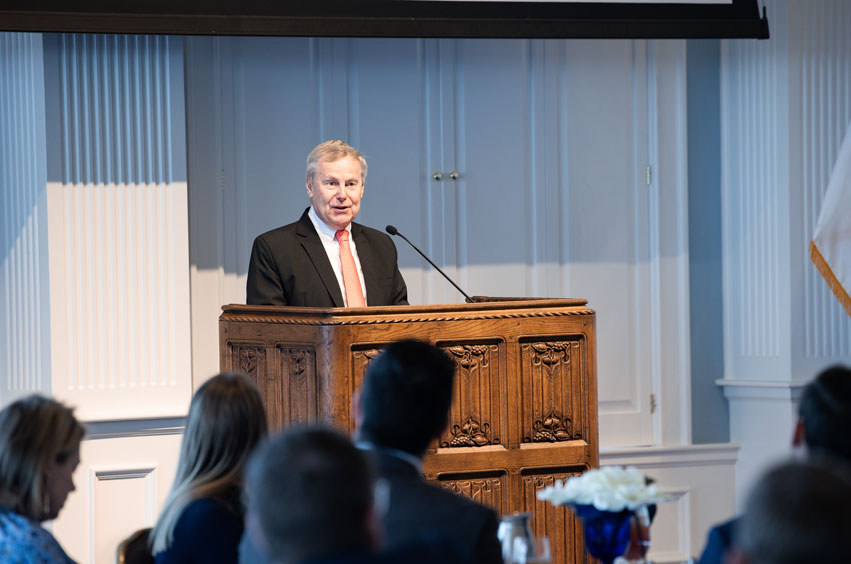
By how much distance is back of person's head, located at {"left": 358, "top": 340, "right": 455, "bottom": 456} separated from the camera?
2217mm

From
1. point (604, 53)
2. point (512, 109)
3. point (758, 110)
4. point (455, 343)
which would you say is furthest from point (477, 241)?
point (455, 343)

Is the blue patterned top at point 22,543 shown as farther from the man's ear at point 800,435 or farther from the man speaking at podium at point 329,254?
the man speaking at podium at point 329,254

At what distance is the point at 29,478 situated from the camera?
226 cm

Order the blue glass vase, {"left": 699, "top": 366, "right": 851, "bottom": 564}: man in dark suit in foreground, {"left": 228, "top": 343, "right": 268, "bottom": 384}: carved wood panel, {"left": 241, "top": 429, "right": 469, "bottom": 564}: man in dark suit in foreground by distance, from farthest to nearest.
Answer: {"left": 228, "top": 343, "right": 268, "bottom": 384}: carved wood panel < the blue glass vase < {"left": 699, "top": 366, "right": 851, "bottom": 564}: man in dark suit in foreground < {"left": 241, "top": 429, "right": 469, "bottom": 564}: man in dark suit in foreground

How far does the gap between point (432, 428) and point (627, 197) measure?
12.7 ft

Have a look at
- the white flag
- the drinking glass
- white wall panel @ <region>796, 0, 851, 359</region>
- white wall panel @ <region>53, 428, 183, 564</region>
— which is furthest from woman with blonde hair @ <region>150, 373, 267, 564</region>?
white wall panel @ <region>796, 0, 851, 359</region>

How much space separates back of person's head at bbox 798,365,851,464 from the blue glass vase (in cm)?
42

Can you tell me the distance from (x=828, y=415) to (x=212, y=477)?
1240mm

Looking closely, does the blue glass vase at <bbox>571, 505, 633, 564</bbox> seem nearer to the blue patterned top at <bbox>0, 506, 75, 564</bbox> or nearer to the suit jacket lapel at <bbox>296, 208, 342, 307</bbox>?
the blue patterned top at <bbox>0, 506, 75, 564</bbox>

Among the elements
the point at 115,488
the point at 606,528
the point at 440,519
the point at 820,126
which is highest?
the point at 820,126

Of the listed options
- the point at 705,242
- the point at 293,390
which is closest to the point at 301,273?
the point at 293,390

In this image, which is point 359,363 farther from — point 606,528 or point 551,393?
point 606,528

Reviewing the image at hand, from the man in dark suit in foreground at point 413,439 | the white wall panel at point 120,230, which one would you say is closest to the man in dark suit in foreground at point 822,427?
the man in dark suit in foreground at point 413,439

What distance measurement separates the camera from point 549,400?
388 centimetres
